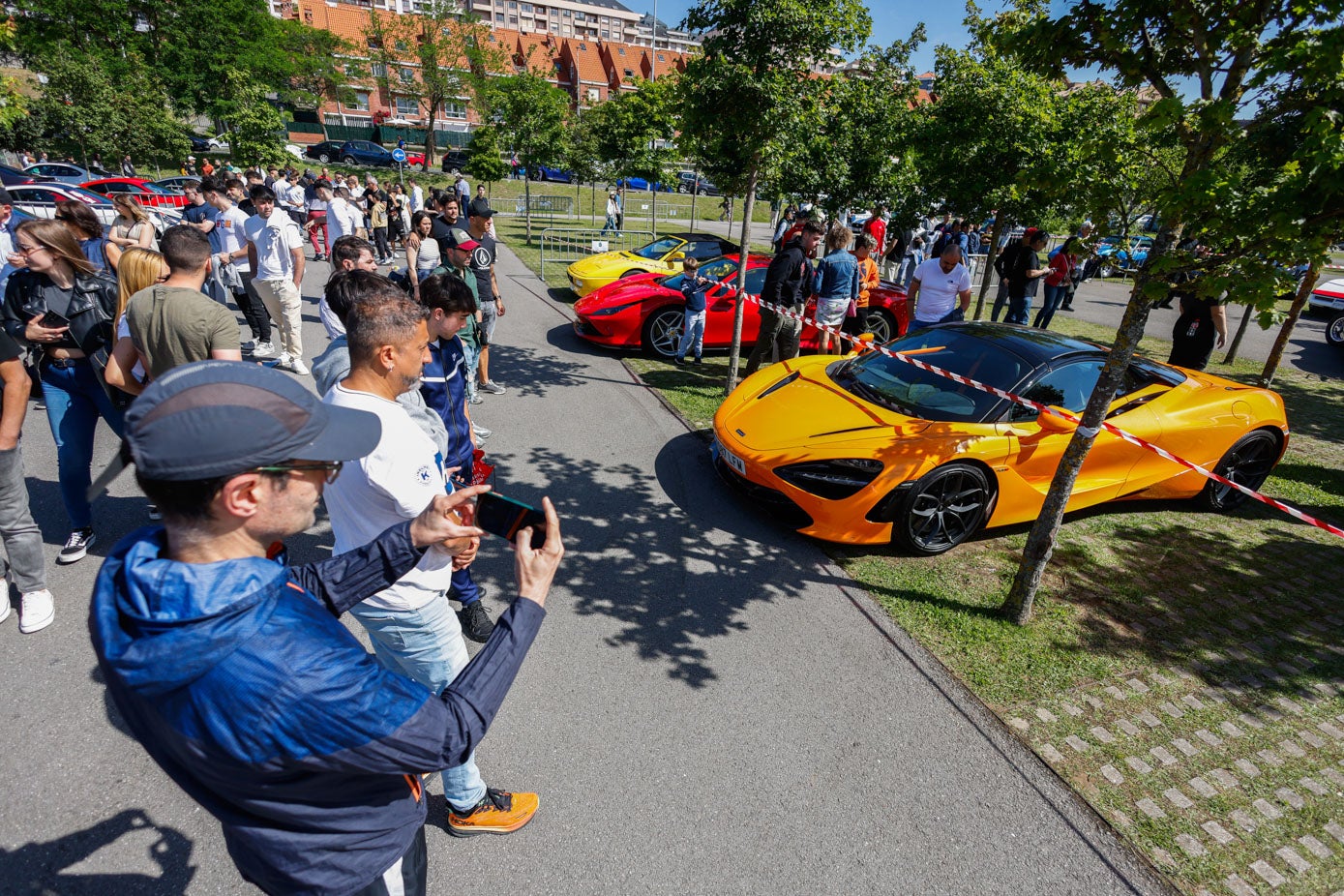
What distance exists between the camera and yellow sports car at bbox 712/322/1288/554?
4551 mm

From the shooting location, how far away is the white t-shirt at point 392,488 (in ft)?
7.06

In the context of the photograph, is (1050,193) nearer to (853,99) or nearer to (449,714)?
(449,714)

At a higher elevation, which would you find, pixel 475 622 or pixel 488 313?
pixel 488 313

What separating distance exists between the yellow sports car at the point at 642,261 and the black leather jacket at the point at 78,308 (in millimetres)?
7217

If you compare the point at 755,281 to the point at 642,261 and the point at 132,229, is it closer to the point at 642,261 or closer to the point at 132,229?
the point at 642,261

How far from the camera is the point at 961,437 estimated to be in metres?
4.57

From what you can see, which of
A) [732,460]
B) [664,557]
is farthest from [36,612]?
[732,460]

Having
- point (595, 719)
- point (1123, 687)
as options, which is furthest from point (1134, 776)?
point (595, 719)

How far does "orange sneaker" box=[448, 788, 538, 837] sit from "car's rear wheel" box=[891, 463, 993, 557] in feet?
9.93

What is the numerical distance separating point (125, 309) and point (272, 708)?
3.86 metres

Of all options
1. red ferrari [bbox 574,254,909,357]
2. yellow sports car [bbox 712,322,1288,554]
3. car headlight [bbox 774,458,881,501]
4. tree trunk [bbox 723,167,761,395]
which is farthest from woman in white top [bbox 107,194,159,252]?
car headlight [bbox 774,458,881,501]

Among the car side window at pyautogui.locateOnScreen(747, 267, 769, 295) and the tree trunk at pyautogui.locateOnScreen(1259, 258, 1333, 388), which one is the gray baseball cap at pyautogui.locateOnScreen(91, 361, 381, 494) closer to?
the car side window at pyautogui.locateOnScreen(747, 267, 769, 295)

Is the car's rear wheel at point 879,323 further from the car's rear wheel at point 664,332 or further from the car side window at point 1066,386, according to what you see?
the car side window at point 1066,386

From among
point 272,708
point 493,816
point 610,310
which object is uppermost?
point 272,708
